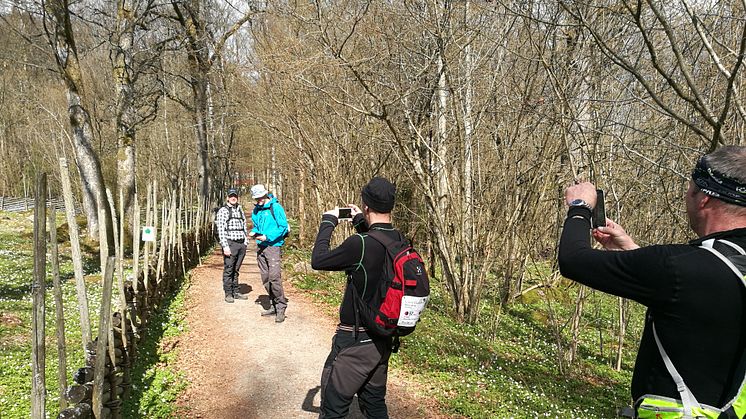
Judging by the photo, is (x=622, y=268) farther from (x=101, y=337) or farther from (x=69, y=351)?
(x=69, y=351)

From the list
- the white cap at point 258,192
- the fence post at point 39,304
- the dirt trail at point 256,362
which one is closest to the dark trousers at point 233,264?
the dirt trail at point 256,362

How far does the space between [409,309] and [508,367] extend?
14.2ft

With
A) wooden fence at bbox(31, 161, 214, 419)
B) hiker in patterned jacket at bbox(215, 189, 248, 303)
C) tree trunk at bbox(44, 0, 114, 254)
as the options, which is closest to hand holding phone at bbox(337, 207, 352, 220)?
wooden fence at bbox(31, 161, 214, 419)

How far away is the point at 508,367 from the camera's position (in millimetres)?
6711

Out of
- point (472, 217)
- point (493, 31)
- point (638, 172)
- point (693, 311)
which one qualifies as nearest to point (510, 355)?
point (472, 217)

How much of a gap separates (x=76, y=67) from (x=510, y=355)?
13.4 m

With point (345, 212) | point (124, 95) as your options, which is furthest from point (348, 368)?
point (124, 95)

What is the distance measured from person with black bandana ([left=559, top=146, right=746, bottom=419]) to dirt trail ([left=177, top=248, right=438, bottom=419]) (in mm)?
3688

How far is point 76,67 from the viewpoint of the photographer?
12.9 m

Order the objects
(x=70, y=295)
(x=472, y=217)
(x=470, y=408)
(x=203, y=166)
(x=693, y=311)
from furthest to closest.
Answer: (x=203, y=166) < (x=70, y=295) < (x=472, y=217) < (x=470, y=408) < (x=693, y=311)

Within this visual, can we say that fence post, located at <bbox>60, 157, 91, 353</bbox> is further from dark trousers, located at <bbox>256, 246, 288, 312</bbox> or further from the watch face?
dark trousers, located at <bbox>256, 246, 288, 312</bbox>

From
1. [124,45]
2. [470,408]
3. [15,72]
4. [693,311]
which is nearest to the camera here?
[693,311]

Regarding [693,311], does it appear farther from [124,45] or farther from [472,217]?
[124,45]

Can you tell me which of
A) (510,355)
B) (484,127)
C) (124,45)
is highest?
(124,45)
